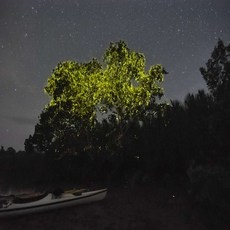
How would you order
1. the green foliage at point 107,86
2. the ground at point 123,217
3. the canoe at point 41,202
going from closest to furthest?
the ground at point 123,217
the canoe at point 41,202
the green foliage at point 107,86

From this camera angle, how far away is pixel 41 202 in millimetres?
19219

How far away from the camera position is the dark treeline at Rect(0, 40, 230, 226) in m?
19.0

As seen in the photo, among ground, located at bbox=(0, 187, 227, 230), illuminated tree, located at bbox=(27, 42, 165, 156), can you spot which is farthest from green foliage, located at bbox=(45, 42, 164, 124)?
ground, located at bbox=(0, 187, 227, 230)

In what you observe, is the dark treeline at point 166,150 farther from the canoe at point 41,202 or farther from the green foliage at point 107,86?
the canoe at point 41,202

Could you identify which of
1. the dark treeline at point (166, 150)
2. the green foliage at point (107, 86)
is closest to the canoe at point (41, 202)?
the dark treeline at point (166, 150)

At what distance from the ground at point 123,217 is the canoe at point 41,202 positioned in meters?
0.38

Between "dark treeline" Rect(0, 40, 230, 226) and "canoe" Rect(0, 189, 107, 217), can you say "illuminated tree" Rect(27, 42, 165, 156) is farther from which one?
"canoe" Rect(0, 189, 107, 217)

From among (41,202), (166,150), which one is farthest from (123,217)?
Result: (166,150)

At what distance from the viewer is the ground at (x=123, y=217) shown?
702 inches

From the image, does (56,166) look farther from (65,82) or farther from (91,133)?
(65,82)

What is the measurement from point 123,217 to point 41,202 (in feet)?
14.7

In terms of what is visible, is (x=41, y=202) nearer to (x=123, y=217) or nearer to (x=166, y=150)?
(x=123, y=217)

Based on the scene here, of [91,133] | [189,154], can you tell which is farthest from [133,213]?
[91,133]

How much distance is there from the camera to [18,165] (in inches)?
1745
